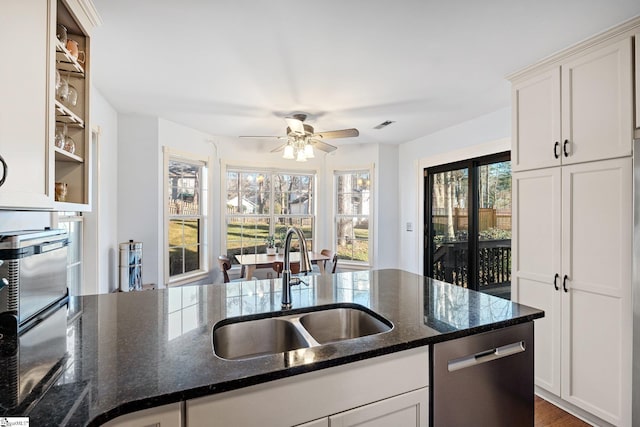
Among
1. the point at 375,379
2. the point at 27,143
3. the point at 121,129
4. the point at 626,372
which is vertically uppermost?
the point at 121,129

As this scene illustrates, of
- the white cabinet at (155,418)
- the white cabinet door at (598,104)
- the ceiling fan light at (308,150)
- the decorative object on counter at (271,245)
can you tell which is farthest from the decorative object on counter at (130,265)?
the white cabinet door at (598,104)

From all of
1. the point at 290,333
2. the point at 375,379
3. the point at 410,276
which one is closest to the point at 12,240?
the point at 290,333

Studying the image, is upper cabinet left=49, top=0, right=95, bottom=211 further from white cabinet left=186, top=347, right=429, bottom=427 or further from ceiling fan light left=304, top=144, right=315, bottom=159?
ceiling fan light left=304, top=144, right=315, bottom=159

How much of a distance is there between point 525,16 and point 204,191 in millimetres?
3889

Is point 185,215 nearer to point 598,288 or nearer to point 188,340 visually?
point 188,340

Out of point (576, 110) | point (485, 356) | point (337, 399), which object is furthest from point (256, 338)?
point (576, 110)

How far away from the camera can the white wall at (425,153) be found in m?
3.30

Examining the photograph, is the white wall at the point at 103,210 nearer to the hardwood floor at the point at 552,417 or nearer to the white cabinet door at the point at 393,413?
the white cabinet door at the point at 393,413

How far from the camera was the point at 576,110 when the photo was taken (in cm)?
200

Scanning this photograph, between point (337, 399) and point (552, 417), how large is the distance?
2047 mm

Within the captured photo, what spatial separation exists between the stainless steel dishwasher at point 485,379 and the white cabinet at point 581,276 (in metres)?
0.95

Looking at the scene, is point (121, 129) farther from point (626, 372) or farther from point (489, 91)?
point (626, 372)

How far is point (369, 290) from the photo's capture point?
179cm

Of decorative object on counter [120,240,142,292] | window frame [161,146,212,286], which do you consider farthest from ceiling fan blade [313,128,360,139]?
decorative object on counter [120,240,142,292]
